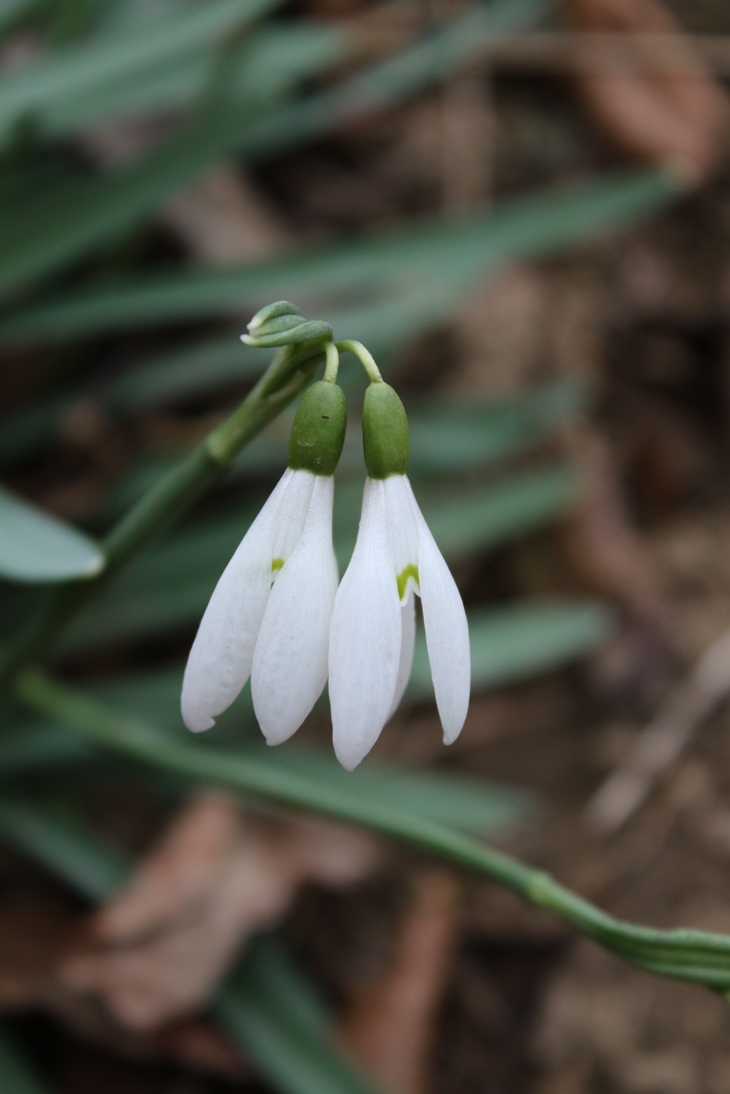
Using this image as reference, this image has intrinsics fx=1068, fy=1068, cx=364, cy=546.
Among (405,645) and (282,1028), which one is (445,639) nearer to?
(405,645)

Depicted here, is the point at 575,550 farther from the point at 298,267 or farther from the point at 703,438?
the point at 298,267

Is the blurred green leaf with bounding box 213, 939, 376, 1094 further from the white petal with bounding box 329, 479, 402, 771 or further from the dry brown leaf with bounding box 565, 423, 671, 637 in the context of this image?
the dry brown leaf with bounding box 565, 423, 671, 637

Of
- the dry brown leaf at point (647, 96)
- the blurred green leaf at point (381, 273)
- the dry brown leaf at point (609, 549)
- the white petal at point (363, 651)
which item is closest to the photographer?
the white petal at point (363, 651)

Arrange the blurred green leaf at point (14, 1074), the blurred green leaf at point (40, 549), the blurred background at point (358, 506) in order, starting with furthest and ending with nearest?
the blurred background at point (358, 506)
the blurred green leaf at point (14, 1074)
the blurred green leaf at point (40, 549)

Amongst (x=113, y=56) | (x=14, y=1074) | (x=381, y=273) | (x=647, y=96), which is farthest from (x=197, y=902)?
(x=647, y=96)

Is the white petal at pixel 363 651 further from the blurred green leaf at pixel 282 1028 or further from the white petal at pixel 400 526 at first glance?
the blurred green leaf at pixel 282 1028

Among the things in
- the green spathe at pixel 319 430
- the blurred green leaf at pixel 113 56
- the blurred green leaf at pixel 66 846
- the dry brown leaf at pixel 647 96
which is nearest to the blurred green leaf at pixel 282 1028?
the blurred green leaf at pixel 66 846

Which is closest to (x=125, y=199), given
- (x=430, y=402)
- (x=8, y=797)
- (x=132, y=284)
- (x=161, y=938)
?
(x=132, y=284)
